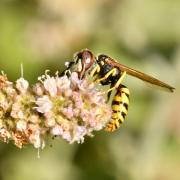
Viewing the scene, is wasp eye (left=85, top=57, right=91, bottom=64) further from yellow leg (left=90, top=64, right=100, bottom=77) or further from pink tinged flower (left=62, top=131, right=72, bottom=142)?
pink tinged flower (left=62, top=131, right=72, bottom=142)

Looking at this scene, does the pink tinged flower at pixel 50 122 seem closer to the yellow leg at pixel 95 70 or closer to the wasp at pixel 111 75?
the wasp at pixel 111 75

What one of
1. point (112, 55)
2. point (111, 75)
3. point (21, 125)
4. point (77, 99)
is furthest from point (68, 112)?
point (112, 55)

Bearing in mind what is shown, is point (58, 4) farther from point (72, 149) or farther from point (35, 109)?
point (35, 109)

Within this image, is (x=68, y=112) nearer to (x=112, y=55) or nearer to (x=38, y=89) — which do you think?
(x=38, y=89)

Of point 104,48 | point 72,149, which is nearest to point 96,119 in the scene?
point 72,149

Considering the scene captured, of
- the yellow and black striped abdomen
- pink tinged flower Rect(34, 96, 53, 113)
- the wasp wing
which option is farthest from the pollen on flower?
the wasp wing
